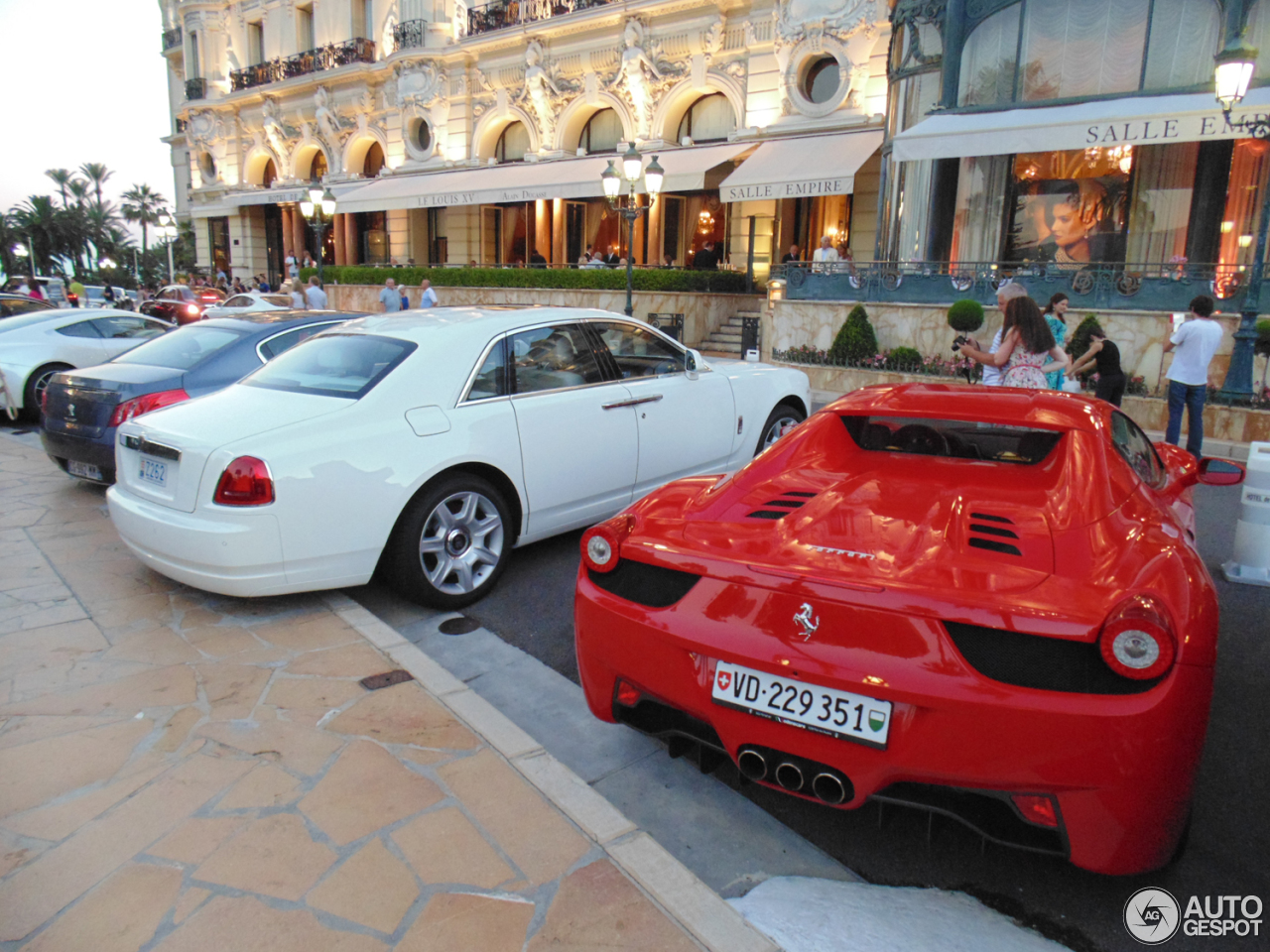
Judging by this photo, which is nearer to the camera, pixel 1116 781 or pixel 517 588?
pixel 1116 781

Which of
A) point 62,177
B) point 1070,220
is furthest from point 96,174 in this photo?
point 1070,220

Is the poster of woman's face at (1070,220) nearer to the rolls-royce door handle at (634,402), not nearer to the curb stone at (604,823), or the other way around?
the rolls-royce door handle at (634,402)

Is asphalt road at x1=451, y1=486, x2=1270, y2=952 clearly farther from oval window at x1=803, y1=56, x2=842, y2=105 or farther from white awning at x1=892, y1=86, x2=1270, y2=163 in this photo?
oval window at x1=803, y1=56, x2=842, y2=105

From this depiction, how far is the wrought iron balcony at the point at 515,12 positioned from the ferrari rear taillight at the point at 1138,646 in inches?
991

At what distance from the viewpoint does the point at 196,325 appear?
23.6 ft

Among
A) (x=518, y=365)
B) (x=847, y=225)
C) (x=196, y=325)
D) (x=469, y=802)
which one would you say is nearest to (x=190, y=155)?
(x=847, y=225)

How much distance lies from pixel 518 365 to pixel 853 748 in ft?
10.9

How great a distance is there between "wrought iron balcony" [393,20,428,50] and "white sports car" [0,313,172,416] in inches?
832

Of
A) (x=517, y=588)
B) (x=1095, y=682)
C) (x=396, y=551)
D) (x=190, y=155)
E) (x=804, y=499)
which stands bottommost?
(x=517, y=588)

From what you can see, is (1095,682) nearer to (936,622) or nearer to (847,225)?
(936,622)

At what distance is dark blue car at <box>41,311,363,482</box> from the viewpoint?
20.3 feet

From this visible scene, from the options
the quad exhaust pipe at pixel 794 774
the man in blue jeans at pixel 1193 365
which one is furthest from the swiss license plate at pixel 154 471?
the man in blue jeans at pixel 1193 365

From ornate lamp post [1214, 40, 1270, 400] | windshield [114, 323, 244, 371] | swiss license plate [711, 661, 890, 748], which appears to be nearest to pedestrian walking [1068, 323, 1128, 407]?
ornate lamp post [1214, 40, 1270, 400]

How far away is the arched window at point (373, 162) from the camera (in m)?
31.7
